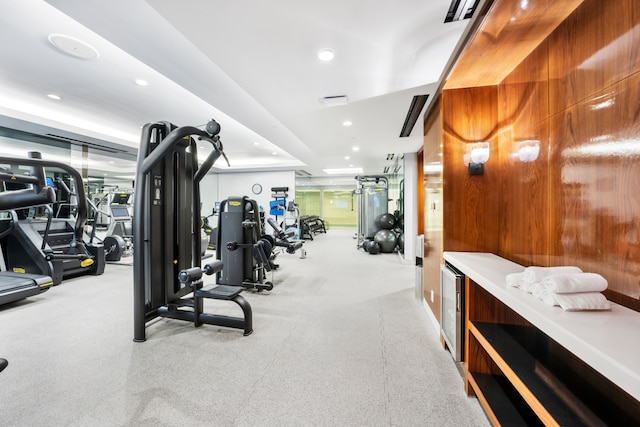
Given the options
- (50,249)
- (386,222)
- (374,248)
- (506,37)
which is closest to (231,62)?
(506,37)

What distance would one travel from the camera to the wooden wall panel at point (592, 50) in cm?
116

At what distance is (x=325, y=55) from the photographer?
239 centimetres

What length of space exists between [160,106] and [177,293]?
3504 millimetres

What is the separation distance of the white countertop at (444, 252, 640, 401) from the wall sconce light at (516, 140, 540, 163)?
42.3 inches

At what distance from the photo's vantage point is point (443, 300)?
7.70 ft

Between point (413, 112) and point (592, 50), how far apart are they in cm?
248

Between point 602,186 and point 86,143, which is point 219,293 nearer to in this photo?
point 602,186

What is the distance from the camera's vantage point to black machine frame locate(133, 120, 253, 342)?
98.4 inches

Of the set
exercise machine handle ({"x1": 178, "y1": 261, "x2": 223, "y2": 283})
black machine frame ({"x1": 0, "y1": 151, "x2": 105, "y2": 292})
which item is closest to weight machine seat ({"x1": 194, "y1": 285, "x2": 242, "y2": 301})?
exercise machine handle ({"x1": 178, "y1": 261, "x2": 223, "y2": 283})

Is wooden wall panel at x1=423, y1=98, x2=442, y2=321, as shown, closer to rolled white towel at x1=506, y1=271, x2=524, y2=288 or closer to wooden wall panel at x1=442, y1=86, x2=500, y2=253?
wooden wall panel at x1=442, y1=86, x2=500, y2=253

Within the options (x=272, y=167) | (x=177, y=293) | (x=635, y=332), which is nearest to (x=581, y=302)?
(x=635, y=332)

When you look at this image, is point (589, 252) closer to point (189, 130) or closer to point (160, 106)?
point (189, 130)

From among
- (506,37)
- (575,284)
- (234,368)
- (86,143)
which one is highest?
(86,143)

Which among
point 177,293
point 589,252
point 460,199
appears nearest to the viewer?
point 589,252
